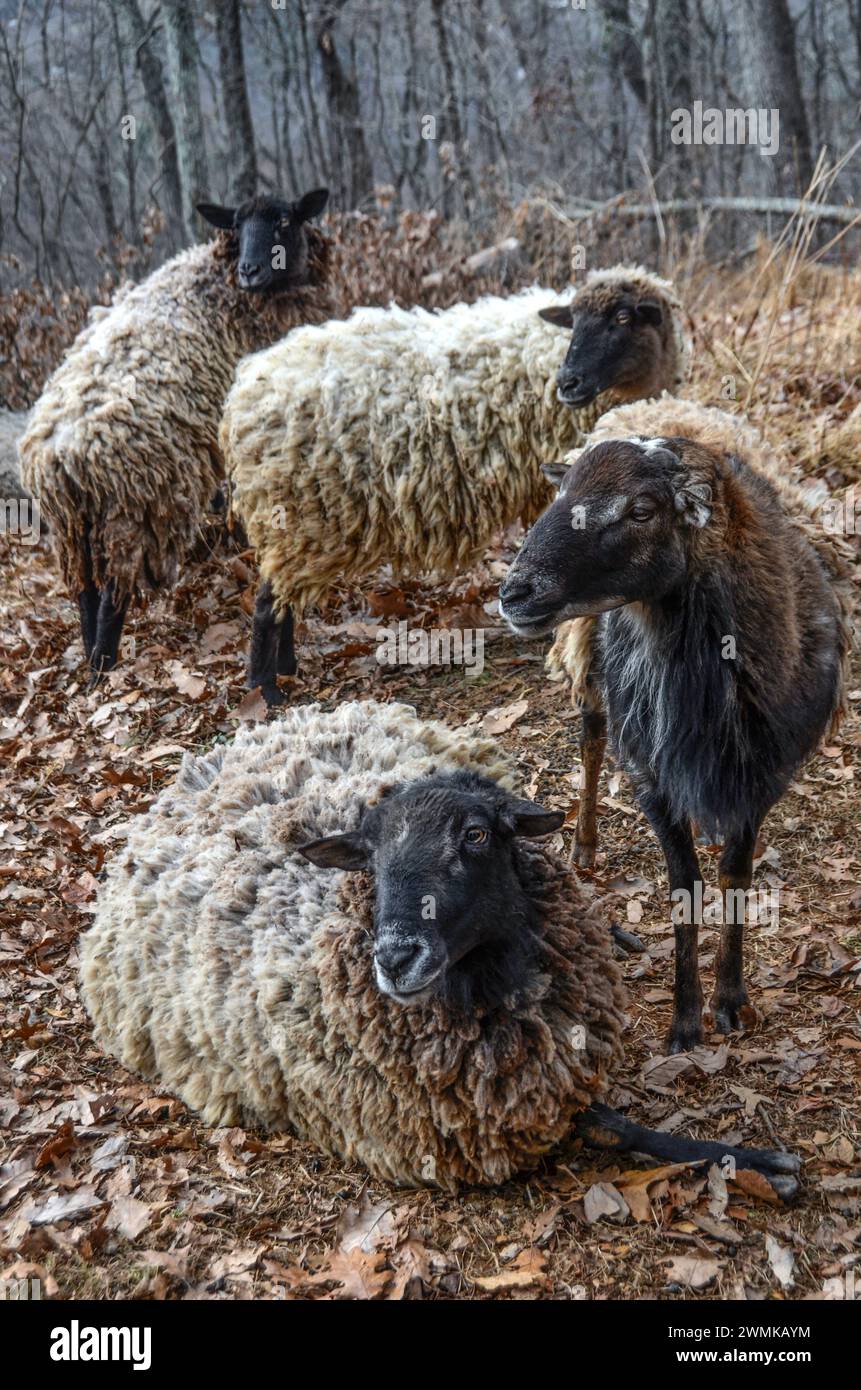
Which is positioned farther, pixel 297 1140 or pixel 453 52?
pixel 453 52

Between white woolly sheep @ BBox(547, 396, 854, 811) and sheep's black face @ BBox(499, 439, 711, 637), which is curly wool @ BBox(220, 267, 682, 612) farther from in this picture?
sheep's black face @ BBox(499, 439, 711, 637)

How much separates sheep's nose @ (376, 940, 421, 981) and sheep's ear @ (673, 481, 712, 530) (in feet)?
4.86

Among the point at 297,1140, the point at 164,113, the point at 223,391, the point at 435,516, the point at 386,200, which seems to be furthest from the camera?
the point at 164,113

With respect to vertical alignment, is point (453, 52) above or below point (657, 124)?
above

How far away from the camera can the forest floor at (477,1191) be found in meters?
3.21

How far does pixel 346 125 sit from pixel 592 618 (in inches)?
453

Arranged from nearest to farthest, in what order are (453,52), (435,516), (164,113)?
(435,516) < (164,113) < (453,52)

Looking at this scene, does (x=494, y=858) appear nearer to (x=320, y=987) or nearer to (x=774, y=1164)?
(x=320, y=987)

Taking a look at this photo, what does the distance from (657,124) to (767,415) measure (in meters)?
6.93

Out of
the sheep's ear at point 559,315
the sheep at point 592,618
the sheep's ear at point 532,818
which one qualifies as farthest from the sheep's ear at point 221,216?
the sheep's ear at point 532,818

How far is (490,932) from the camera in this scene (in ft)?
11.5
